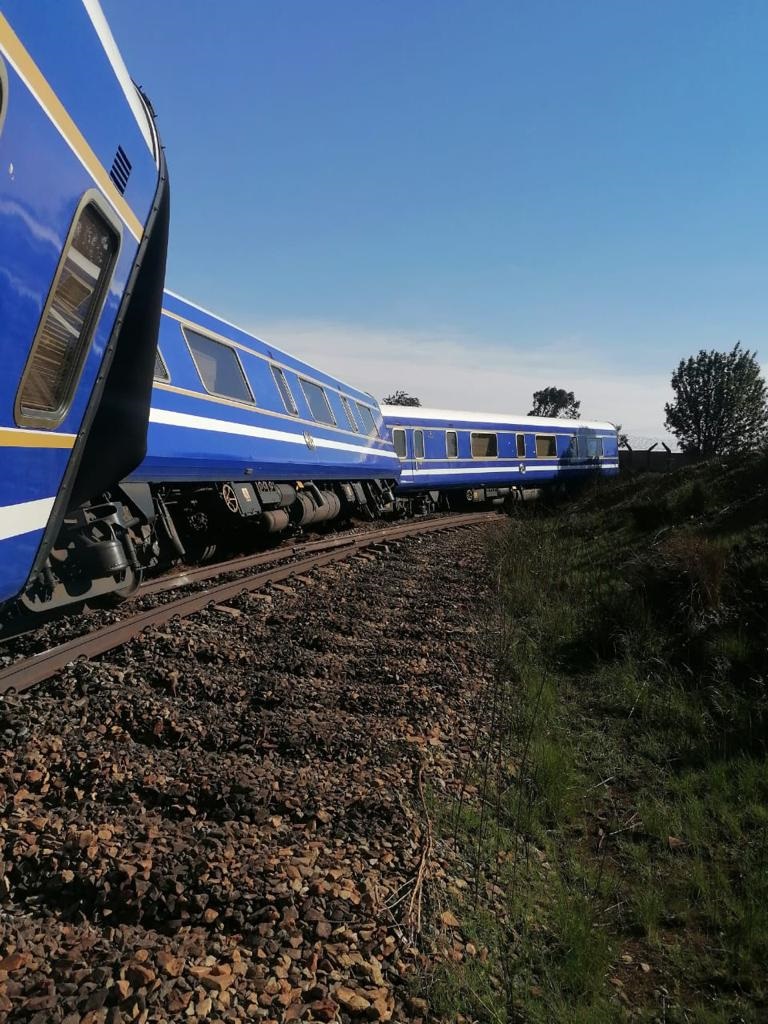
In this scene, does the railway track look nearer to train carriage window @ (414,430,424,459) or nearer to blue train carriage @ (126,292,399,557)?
blue train carriage @ (126,292,399,557)

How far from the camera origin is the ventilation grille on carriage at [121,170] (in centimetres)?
354

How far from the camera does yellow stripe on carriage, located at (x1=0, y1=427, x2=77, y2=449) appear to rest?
2848 millimetres

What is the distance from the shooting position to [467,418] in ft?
73.3

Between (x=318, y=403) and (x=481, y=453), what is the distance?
10.8 metres

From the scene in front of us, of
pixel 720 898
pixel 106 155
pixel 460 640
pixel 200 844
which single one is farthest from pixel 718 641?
pixel 106 155

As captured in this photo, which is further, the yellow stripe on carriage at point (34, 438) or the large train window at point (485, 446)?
the large train window at point (485, 446)

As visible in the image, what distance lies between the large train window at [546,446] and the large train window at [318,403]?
1418 centimetres

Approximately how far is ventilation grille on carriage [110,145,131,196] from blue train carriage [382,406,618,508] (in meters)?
14.4

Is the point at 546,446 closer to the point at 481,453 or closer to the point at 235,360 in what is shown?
the point at 481,453

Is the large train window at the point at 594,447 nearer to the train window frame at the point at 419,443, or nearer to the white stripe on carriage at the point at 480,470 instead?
the white stripe on carriage at the point at 480,470

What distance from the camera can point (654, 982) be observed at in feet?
9.27

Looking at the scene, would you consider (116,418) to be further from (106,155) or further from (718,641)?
(718,641)

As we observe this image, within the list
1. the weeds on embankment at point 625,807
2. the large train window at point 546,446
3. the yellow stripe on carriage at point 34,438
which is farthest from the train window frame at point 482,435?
the yellow stripe on carriage at point 34,438

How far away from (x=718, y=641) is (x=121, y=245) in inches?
232
